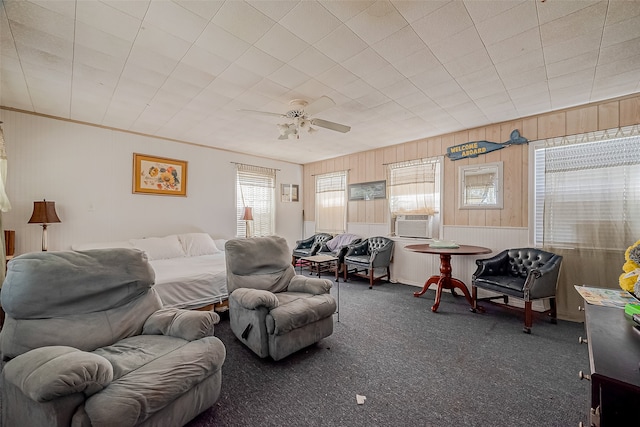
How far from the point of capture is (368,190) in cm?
558

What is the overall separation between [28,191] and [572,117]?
281 inches

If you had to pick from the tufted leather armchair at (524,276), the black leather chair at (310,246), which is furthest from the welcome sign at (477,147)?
the black leather chair at (310,246)

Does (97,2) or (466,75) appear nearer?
(97,2)

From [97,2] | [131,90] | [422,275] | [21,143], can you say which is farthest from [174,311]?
[422,275]

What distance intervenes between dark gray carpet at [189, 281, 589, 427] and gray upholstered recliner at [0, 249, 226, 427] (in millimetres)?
445

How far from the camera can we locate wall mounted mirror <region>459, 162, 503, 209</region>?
3912 millimetres

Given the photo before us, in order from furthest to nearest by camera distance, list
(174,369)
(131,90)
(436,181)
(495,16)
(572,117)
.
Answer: (436,181), (572,117), (131,90), (495,16), (174,369)

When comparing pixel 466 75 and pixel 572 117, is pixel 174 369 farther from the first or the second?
pixel 572 117

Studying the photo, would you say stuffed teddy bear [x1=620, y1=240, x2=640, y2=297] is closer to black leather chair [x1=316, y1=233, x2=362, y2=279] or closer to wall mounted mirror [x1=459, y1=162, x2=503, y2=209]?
wall mounted mirror [x1=459, y1=162, x2=503, y2=209]

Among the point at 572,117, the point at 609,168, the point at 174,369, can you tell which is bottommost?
the point at 174,369

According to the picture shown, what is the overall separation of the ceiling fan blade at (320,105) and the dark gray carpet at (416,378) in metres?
2.40

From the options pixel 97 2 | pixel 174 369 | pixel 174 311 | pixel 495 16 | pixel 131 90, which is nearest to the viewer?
pixel 174 369

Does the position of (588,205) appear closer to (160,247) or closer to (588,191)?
(588,191)

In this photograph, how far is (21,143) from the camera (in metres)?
3.48
